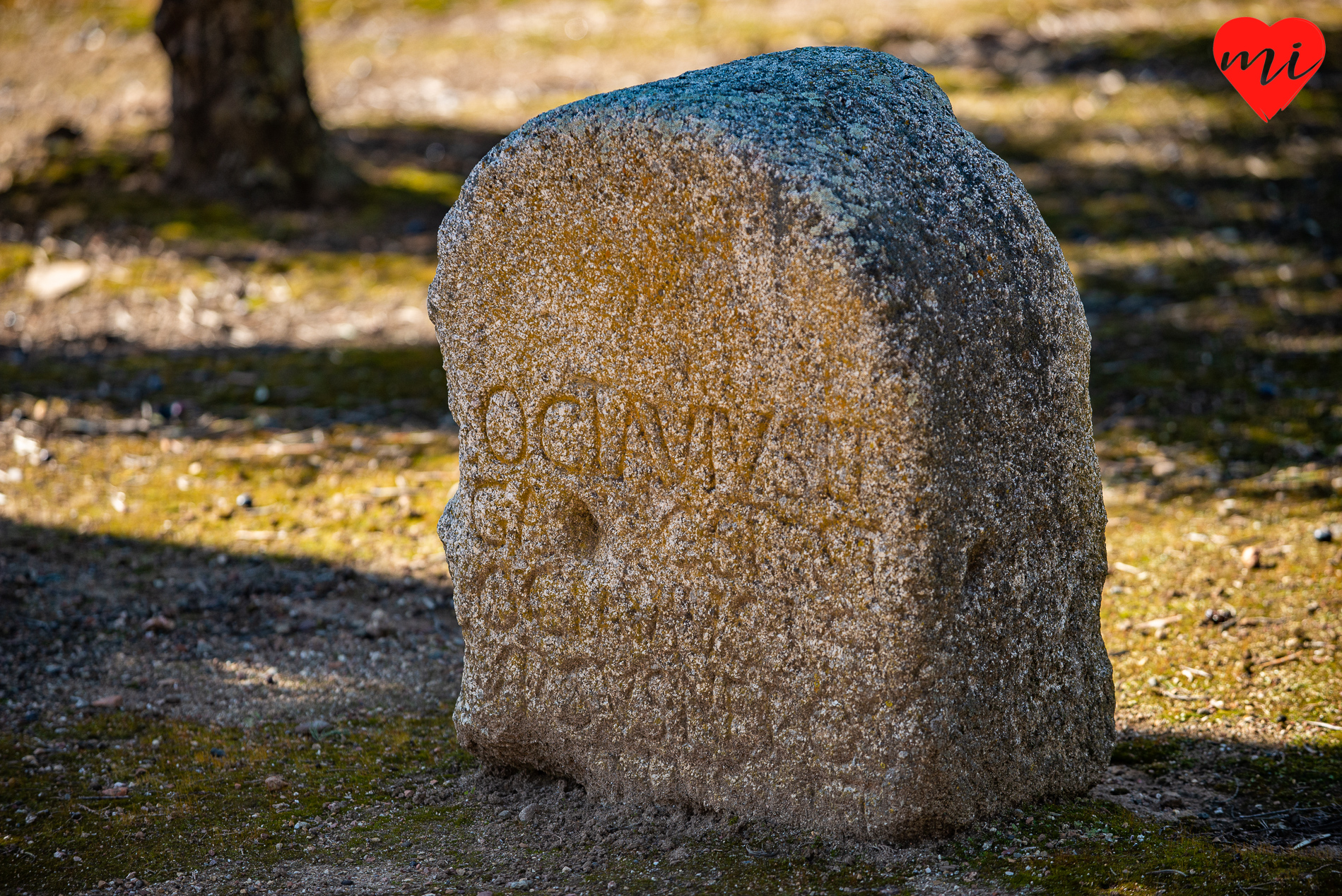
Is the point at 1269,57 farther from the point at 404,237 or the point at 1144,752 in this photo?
the point at 404,237

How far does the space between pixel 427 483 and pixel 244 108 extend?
4.45 meters

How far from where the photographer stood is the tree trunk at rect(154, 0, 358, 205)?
28.6ft

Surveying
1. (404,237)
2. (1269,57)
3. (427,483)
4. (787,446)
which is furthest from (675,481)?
(404,237)

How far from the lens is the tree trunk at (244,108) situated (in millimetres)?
8727

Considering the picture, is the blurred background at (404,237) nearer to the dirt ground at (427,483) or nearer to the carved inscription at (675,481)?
the dirt ground at (427,483)

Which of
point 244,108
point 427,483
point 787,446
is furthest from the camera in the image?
point 244,108

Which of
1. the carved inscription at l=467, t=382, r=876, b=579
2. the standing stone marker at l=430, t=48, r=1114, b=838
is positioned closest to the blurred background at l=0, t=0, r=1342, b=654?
the carved inscription at l=467, t=382, r=876, b=579

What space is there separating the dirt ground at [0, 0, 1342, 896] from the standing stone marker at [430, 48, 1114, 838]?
0.79ft

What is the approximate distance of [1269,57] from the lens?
14.7 feet

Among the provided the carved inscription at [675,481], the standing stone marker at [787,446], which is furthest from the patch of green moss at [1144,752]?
the carved inscription at [675,481]

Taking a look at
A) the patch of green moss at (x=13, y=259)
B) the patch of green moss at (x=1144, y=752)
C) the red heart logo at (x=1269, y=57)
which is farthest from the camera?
the patch of green moss at (x=13, y=259)

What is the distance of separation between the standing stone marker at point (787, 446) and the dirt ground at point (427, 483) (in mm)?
242

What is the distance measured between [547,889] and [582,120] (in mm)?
2077

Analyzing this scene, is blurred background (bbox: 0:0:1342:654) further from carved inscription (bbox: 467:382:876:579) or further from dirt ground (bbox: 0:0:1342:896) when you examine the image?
carved inscription (bbox: 467:382:876:579)
